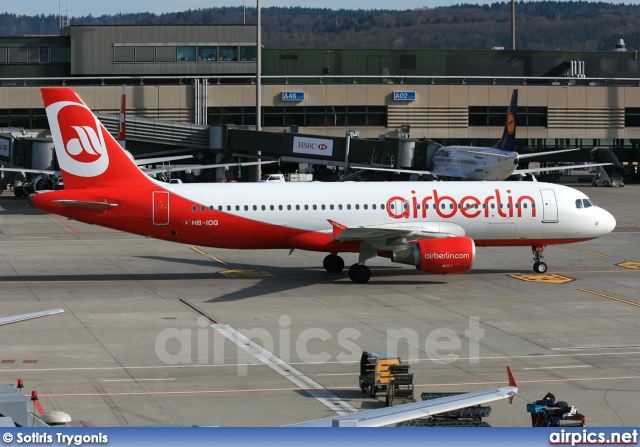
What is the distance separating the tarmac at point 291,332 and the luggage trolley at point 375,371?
36 cm

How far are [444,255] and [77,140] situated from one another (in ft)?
49.5

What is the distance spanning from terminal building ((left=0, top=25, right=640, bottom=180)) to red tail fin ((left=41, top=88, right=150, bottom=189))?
3961 centimetres

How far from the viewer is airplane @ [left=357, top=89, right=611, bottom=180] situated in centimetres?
7731

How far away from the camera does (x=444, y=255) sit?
36.8 meters

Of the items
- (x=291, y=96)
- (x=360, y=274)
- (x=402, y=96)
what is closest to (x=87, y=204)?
(x=360, y=274)

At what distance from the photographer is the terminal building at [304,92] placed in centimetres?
8756

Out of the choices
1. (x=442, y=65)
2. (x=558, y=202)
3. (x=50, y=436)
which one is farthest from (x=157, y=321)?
(x=442, y=65)

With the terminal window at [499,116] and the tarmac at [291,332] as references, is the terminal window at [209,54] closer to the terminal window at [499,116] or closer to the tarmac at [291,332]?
the terminal window at [499,116]

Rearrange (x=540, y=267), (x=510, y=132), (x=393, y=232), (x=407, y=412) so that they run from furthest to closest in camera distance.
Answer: (x=510, y=132) < (x=540, y=267) < (x=393, y=232) < (x=407, y=412)

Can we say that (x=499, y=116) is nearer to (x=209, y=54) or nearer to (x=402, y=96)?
(x=402, y=96)

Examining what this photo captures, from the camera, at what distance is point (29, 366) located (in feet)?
83.0

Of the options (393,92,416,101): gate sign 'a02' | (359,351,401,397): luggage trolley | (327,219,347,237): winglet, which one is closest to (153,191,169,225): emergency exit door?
(327,219,347,237): winglet

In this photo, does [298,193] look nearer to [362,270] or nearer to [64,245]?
[362,270]

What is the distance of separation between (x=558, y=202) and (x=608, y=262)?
249 inches
